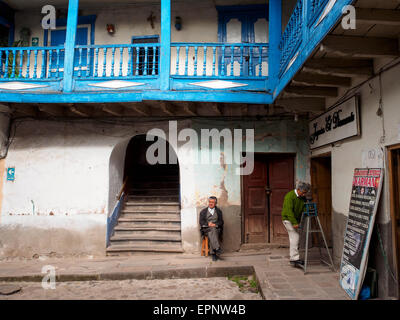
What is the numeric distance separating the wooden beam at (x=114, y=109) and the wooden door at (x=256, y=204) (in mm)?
3848

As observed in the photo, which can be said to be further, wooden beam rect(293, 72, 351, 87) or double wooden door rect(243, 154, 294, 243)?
double wooden door rect(243, 154, 294, 243)

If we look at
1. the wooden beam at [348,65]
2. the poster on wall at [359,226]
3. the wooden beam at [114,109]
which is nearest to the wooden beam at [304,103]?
the wooden beam at [348,65]

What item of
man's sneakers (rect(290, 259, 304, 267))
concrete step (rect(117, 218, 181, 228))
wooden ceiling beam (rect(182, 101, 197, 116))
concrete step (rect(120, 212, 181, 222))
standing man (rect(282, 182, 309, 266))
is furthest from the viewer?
concrete step (rect(120, 212, 181, 222))

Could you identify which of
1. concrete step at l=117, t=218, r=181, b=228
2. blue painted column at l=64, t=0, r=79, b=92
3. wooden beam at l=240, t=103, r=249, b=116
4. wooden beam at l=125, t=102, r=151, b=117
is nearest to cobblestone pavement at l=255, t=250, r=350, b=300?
concrete step at l=117, t=218, r=181, b=228

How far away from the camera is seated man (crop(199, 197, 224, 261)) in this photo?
6.25 meters

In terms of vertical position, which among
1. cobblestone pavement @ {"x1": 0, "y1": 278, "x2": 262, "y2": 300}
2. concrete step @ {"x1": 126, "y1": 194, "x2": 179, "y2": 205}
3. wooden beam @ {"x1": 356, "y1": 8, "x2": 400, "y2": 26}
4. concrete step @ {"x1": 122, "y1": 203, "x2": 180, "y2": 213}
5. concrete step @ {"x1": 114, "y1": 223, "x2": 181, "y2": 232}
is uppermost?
wooden beam @ {"x1": 356, "y1": 8, "x2": 400, "y2": 26}

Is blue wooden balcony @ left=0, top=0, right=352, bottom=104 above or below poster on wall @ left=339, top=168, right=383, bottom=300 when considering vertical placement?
above

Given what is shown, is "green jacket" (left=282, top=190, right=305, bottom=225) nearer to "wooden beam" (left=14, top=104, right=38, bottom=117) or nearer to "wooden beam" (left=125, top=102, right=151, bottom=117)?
"wooden beam" (left=125, top=102, right=151, bottom=117)

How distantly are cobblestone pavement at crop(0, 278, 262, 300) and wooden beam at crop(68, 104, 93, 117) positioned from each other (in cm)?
411

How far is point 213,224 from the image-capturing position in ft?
20.7

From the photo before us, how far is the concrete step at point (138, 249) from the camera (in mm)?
6789

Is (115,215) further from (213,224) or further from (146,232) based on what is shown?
(213,224)

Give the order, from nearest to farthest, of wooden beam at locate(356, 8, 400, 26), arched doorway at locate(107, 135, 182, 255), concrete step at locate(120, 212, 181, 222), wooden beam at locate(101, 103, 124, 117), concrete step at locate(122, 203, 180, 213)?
wooden beam at locate(356, 8, 400, 26) < wooden beam at locate(101, 103, 124, 117) < arched doorway at locate(107, 135, 182, 255) < concrete step at locate(120, 212, 181, 222) < concrete step at locate(122, 203, 180, 213)

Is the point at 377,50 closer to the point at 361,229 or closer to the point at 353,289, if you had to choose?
the point at 361,229
